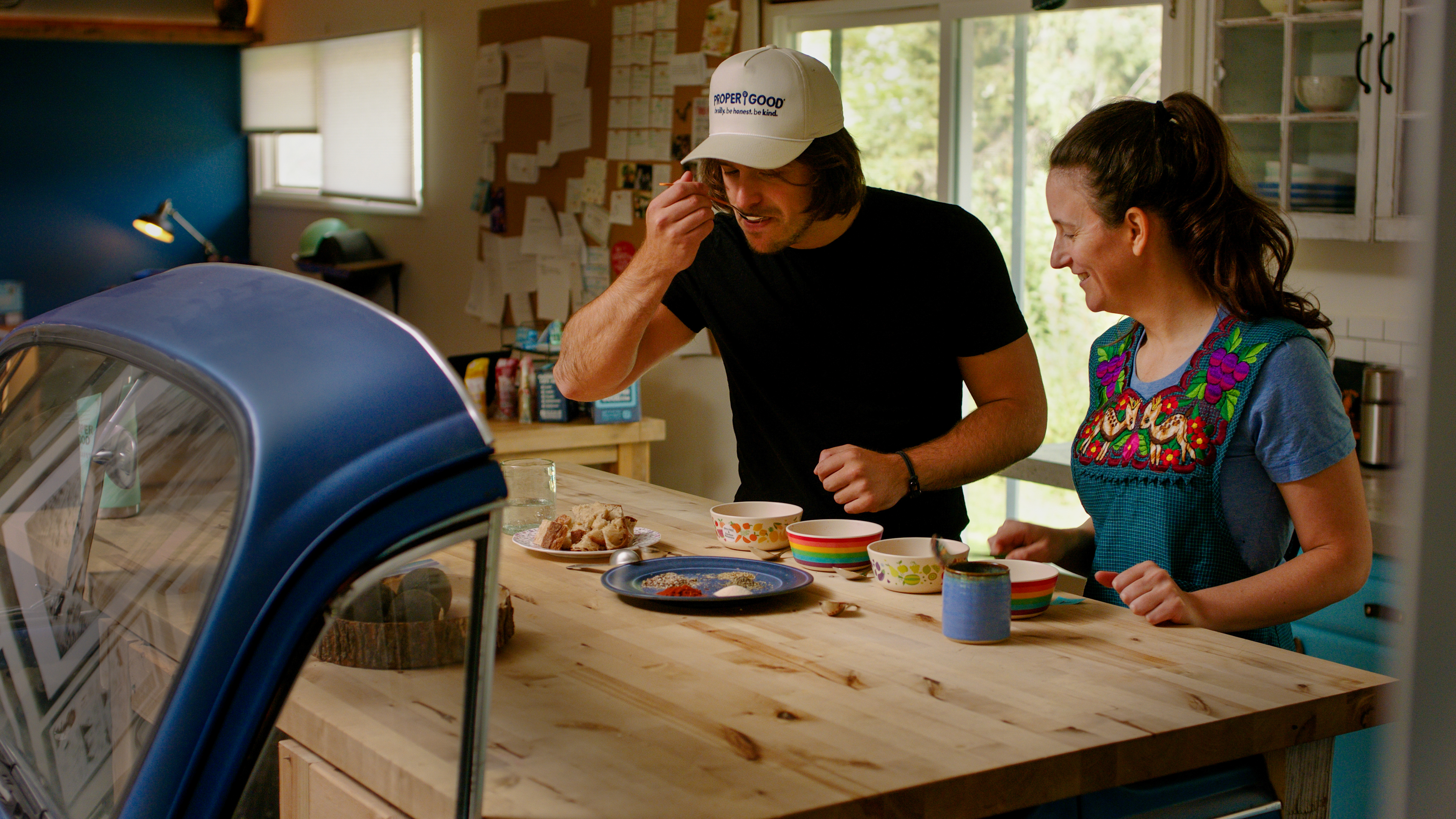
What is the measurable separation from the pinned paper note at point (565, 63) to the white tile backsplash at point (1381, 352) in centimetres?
285

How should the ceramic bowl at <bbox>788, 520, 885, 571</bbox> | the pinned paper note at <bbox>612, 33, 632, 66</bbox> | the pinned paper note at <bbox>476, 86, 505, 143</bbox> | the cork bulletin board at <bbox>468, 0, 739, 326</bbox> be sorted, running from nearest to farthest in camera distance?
the ceramic bowl at <bbox>788, 520, 885, 571</bbox> → the cork bulletin board at <bbox>468, 0, 739, 326</bbox> → the pinned paper note at <bbox>612, 33, 632, 66</bbox> → the pinned paper note at <bbox>476, 86, 505, 143</bbox>

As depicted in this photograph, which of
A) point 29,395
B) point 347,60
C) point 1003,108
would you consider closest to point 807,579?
point 29,395

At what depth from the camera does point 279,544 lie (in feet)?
2.19

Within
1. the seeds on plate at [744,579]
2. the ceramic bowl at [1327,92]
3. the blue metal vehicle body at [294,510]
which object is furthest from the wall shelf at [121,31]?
the blue metal vehicle body at [294,510]

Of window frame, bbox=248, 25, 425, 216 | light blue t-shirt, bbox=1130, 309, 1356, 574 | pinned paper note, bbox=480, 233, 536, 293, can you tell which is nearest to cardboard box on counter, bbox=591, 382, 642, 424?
pinned paper note, bbox=480, 233, 536, 293

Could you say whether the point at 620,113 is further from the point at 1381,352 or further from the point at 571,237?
the point at 1381,352

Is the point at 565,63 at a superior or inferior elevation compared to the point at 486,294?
superior

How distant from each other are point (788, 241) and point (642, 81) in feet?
8.19

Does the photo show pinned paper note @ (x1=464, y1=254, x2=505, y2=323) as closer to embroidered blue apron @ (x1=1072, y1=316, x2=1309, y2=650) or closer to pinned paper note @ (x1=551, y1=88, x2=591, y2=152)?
pinned paper note @ (x1=551, y1=88, x2=591, y2=152)

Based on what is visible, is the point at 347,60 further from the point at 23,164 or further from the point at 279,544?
the point at 279,544

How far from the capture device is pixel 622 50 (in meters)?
4.38

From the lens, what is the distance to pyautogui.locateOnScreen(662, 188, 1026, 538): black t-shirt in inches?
80.1

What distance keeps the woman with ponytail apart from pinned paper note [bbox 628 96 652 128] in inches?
110

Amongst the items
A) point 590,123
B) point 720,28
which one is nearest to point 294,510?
point 720,28
